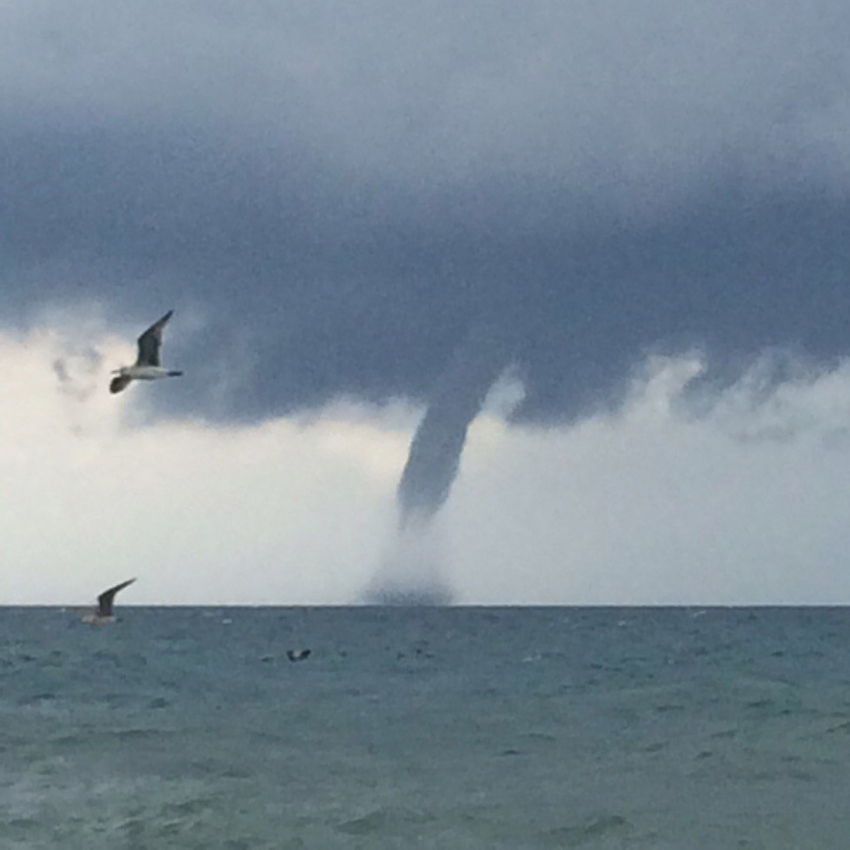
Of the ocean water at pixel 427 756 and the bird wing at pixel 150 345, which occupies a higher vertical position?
the bird wing at pixel 150 345

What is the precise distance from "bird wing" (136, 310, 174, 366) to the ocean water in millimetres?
7595

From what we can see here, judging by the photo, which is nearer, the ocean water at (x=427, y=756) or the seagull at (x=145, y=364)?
the ocean water at (x=427, y=756)

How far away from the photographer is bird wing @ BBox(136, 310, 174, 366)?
23422 mm

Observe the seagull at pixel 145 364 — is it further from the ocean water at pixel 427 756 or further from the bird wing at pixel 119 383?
the ocean water at pixel 427 756

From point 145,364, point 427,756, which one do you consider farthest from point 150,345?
point 427,756

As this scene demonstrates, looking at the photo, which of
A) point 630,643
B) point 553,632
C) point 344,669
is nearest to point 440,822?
point 344,669

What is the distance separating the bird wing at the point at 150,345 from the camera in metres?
23.4

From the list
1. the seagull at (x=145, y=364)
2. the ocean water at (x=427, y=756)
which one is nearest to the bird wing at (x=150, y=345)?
the seagull at (x=145, y=364)

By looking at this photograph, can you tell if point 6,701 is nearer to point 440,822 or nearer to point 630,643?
point 440,822

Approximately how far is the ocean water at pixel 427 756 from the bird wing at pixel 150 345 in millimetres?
7595

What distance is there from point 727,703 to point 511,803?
18537 millimetres

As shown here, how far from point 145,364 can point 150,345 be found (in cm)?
35

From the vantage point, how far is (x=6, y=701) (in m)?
40.9

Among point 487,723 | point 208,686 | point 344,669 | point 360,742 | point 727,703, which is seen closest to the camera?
point 360,742
